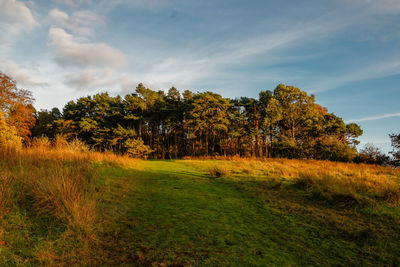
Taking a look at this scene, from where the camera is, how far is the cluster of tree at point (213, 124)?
→ 3053 centimetres

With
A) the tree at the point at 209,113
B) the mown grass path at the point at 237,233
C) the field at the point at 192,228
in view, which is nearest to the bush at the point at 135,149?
the tree at the point at 209,113

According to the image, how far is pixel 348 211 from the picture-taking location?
4.56 m

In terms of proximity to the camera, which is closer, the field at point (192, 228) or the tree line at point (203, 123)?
the field at point (192, 228)

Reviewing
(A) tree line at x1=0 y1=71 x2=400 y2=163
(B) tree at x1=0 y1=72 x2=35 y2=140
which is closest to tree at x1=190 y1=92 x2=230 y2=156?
(A) tree line at x1=0 y1=71 x2=400 y2=163

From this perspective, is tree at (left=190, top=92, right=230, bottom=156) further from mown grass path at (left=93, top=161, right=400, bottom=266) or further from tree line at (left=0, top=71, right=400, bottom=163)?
mown grass path at (left=93, top=161, right=400, bottom=266)

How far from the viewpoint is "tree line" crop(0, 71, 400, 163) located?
91.6 ft

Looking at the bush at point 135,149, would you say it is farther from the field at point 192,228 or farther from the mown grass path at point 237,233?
the mown grass path at point 237,233

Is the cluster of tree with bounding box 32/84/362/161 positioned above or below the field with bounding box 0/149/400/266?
above

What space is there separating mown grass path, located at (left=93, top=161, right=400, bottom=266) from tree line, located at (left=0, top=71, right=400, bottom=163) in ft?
86.1

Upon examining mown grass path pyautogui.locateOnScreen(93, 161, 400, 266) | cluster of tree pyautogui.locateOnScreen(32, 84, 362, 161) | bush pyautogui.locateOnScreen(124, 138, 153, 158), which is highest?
cluster of tree pyautogui.locateOnScreen(32, 84, 362, 161)

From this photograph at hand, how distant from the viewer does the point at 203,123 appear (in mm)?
33656

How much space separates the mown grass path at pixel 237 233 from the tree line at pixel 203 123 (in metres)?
26.3

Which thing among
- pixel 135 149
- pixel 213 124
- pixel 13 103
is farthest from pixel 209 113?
pixel 13 103

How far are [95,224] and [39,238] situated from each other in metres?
0.79
